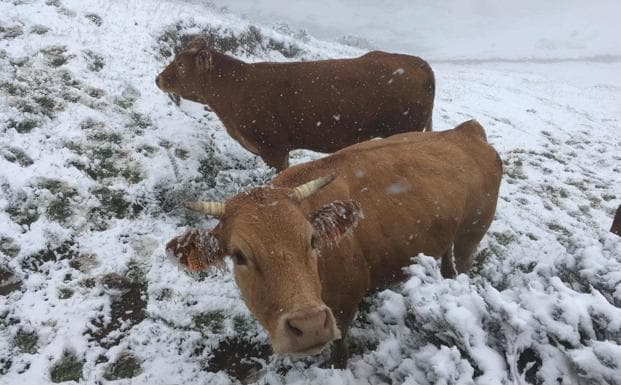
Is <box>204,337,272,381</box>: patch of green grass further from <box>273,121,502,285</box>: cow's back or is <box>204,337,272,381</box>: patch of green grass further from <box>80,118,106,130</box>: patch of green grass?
<box>80,118,106,130</box>: patch of green grass

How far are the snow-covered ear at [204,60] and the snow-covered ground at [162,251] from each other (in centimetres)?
135

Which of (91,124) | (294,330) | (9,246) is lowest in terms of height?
(9,246)

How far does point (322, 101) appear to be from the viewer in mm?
6969

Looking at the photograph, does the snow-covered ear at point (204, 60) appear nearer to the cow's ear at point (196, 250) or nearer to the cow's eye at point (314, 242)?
the cow's ear at point (196, 250)

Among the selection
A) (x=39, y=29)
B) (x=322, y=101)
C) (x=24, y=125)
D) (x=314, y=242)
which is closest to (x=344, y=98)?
(x=322, y=101)

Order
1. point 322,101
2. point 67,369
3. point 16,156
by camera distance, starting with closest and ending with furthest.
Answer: point 67,369 → point 16,156 → point 322,101

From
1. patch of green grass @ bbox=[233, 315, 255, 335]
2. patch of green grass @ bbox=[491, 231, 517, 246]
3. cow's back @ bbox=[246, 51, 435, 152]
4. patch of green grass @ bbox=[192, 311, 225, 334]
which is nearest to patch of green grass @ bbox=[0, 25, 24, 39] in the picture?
cow's back @ bbox=[246, 51, 435, 152]

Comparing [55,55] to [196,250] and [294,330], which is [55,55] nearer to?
[196,250]

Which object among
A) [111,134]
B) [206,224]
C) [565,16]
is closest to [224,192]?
[206,224]

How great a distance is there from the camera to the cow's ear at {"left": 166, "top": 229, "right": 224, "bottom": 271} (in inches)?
126

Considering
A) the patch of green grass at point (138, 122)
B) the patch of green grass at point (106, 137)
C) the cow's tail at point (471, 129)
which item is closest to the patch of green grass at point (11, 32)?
the patch of green grass at point (138, 122)

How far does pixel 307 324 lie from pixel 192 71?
628cm

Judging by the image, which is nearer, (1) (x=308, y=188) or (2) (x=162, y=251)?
(1) (x=308, y=188)

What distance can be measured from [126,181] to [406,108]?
4489 mm
